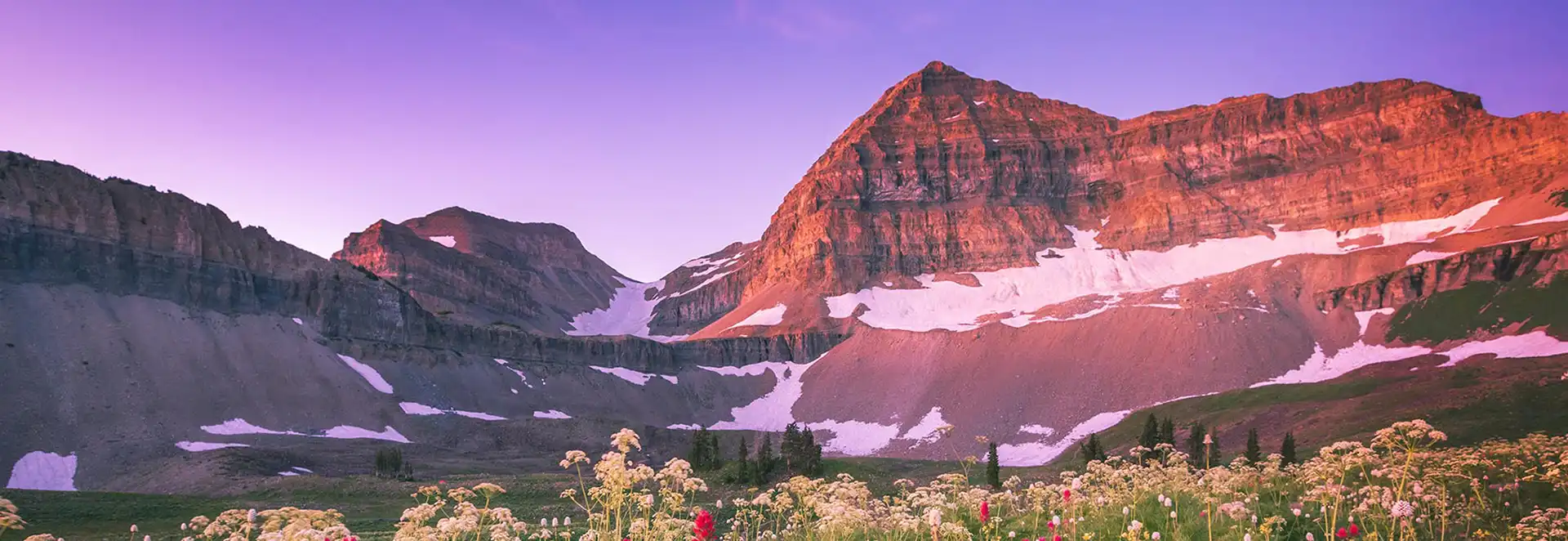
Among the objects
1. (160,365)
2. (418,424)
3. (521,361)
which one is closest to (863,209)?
(521,361)

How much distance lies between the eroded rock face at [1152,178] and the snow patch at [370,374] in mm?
87578

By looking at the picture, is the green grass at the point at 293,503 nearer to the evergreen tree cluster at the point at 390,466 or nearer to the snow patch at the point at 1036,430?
the evergreen tree cluster at the point at 390,466

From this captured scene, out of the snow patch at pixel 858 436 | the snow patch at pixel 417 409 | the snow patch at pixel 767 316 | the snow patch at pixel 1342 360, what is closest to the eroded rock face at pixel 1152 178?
the snow patch at pixel 767 316

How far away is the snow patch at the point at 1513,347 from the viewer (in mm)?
76000

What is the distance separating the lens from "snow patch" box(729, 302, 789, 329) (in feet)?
537

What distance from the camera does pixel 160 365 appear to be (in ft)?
271

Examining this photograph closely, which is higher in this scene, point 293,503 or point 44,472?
point 293,503

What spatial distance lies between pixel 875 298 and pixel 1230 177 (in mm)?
73595

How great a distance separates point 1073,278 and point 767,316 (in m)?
58.7

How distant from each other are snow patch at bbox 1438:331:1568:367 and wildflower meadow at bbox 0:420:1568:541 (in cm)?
8507

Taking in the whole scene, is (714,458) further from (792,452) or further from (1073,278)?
(1073,278)

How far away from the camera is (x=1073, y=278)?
159375 millimetres

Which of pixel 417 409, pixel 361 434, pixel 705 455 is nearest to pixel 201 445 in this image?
pixel 361 434

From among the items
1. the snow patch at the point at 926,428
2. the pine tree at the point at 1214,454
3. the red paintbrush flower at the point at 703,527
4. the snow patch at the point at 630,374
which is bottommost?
the snow patch at the point at 926,428
